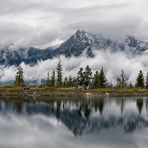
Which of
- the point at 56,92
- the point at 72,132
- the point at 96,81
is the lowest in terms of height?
the point at 72,132

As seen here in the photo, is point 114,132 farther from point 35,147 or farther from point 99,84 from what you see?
point 99,84

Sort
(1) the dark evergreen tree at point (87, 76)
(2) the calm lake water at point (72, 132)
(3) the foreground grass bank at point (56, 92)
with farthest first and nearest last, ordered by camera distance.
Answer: (1) the dark evergreen tree at point (87, 76)
(3) the foreground grass bank at point (56, 92)
(2) the calm lake water at point (72, 132)

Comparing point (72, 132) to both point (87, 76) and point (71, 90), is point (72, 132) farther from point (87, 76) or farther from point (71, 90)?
point (87, 76)

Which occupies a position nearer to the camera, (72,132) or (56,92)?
(72,132)

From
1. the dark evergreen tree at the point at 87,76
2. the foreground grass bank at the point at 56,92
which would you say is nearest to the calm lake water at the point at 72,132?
the foreground grass bank at the point at 56,92

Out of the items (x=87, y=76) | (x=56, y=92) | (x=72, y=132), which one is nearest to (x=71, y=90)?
(x=56, y=92)

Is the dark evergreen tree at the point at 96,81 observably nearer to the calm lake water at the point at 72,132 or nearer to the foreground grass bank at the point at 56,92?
the foreground grass bank at the point at 56,92

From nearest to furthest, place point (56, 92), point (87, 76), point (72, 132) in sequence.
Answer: point (72, 132), point (56, 92), point (87, 76)

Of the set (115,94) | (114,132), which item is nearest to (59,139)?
(114,132)

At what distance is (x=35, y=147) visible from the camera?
4428cm

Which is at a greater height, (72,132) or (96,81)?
(96,81)

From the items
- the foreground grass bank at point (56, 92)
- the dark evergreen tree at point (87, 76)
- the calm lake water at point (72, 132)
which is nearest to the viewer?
the calm lake water at point (72, 132)

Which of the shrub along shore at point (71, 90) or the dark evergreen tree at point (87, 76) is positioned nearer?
the shrub along shore at point (71, 90)

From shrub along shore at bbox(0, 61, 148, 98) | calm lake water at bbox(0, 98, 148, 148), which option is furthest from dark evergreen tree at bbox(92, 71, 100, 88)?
calm lake water at bbox(0, 98, 148, 148)
